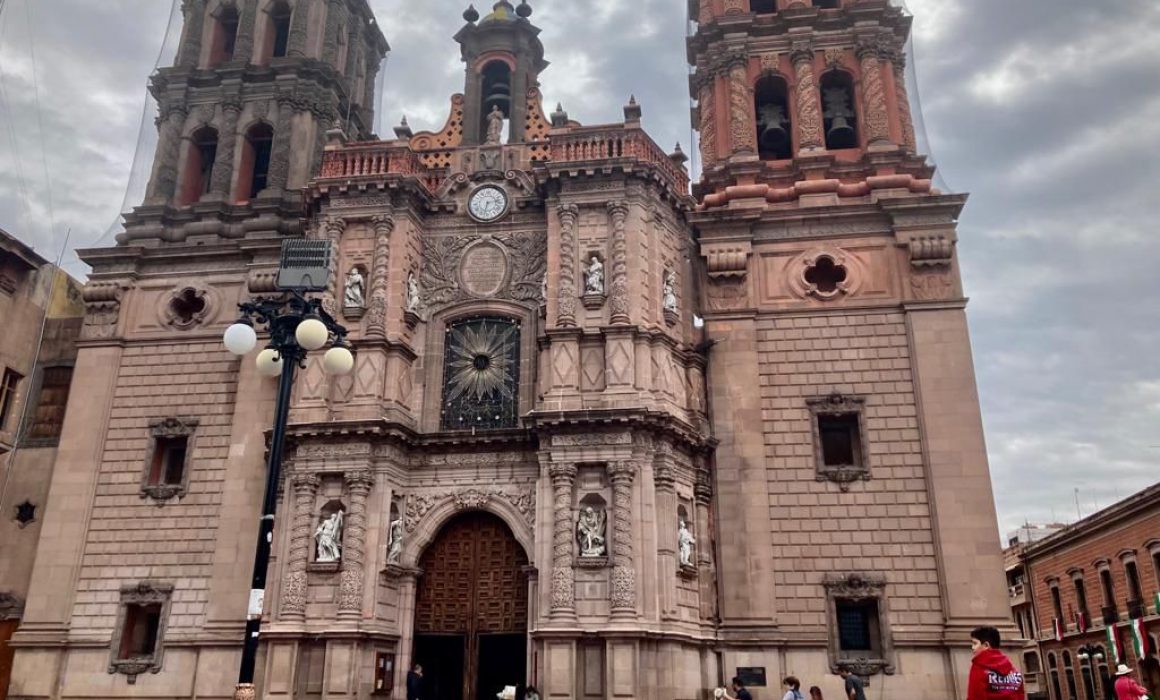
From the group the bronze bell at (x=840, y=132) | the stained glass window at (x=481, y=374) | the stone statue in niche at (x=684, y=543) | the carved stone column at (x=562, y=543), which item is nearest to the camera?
the carved stone column at (x=562, y=543)

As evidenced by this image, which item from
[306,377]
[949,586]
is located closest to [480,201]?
[306,377]

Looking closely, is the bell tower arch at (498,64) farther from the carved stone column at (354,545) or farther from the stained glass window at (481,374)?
the carved stone column at (354,545)

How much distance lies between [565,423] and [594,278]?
4219 millimetres

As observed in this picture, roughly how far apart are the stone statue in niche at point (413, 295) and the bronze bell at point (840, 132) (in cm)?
1357

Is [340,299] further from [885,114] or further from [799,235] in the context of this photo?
[885,114]

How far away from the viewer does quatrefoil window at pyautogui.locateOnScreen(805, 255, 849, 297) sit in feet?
89.6

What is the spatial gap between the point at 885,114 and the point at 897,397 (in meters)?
9.05

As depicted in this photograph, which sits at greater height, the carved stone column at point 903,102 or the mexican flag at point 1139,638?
the carved stone column at point 903,102

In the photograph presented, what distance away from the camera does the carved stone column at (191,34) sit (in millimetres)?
34281

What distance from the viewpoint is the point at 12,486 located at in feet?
96.3

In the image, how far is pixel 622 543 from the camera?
22562mm

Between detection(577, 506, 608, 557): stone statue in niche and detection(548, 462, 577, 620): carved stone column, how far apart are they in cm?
29

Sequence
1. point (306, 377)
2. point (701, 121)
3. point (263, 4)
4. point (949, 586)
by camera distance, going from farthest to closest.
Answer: point (263, 4), point (701, 121), point (306, 377), point (949, 586)

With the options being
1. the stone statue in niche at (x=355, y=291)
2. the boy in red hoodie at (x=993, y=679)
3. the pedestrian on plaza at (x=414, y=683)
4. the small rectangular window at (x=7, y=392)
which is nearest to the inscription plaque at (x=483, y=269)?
the stone statue in niche at (x=355, y=291)
